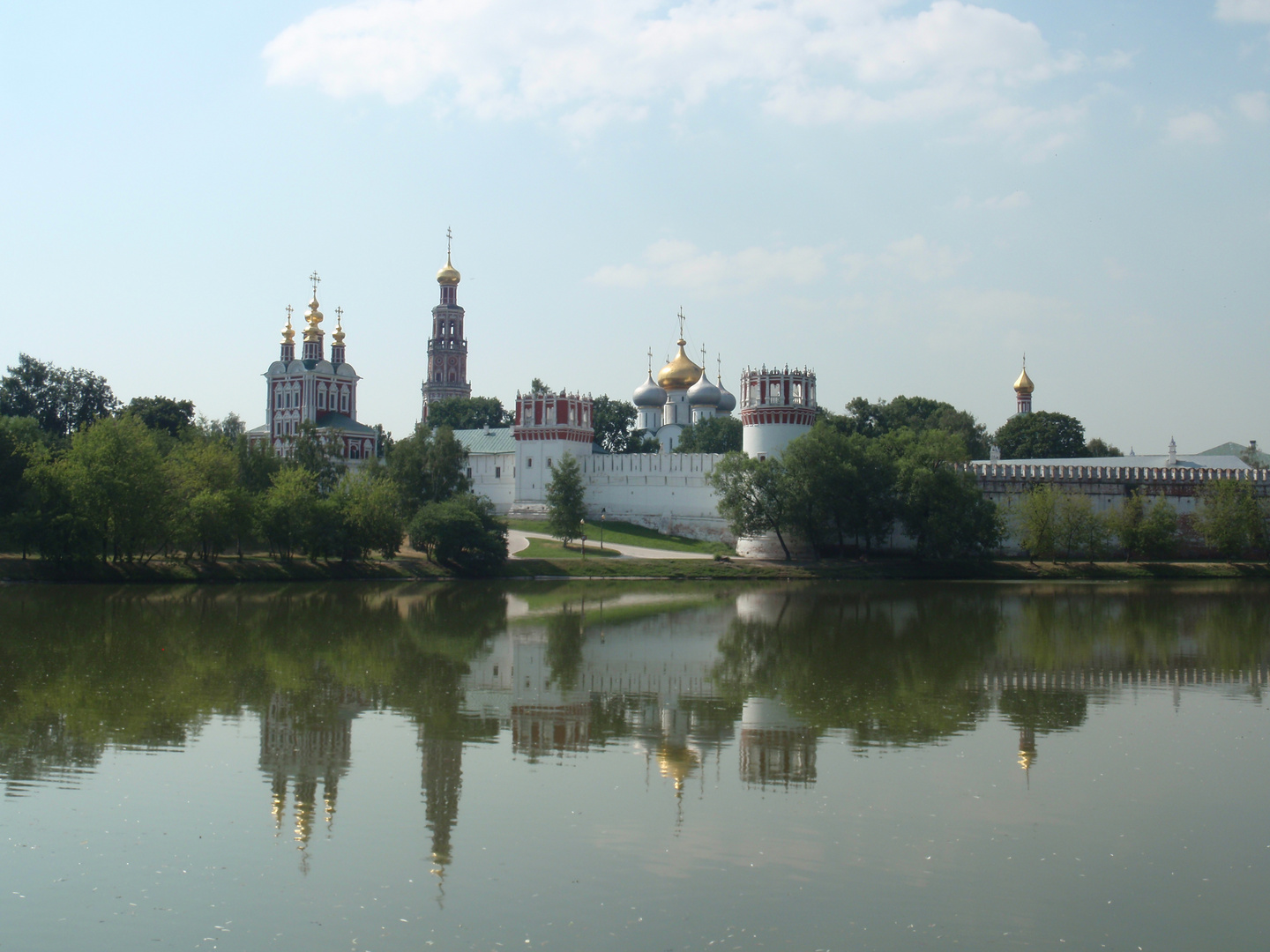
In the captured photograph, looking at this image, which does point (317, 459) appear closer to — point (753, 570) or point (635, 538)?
point (635, 538)

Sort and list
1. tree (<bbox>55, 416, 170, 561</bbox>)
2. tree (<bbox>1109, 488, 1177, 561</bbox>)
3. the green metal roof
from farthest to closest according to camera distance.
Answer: the green metal roof
tree (<bbox>1109, 488, 1177, 561</bbox>)
tree (<bbox>55, 416, 170, 561</bbox>)

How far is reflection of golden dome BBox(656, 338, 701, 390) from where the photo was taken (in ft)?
239

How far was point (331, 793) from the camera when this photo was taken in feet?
32.3

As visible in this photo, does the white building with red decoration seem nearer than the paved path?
No

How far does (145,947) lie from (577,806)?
146 inches

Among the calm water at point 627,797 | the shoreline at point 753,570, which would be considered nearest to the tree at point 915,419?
the shoreline at point 753,570

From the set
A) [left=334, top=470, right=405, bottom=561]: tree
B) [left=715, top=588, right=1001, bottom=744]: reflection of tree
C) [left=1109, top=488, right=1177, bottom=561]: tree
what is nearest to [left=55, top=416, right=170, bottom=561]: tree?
[left=334, top=470, right=405, bottom=561]: tree

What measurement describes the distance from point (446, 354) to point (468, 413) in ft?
27.2

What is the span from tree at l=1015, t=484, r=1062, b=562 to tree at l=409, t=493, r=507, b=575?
19.4 metres

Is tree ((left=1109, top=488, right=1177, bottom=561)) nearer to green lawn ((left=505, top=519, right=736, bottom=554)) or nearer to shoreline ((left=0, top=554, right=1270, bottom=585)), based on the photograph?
shoreline ((left=0, top=554, right=1270, bottom=585))

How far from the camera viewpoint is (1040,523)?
140ft

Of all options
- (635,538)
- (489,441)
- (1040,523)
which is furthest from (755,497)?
(489,441)

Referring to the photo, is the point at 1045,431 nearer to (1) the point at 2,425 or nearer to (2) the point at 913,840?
(1) the point at 2,425

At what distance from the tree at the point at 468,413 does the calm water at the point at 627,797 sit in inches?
2222
